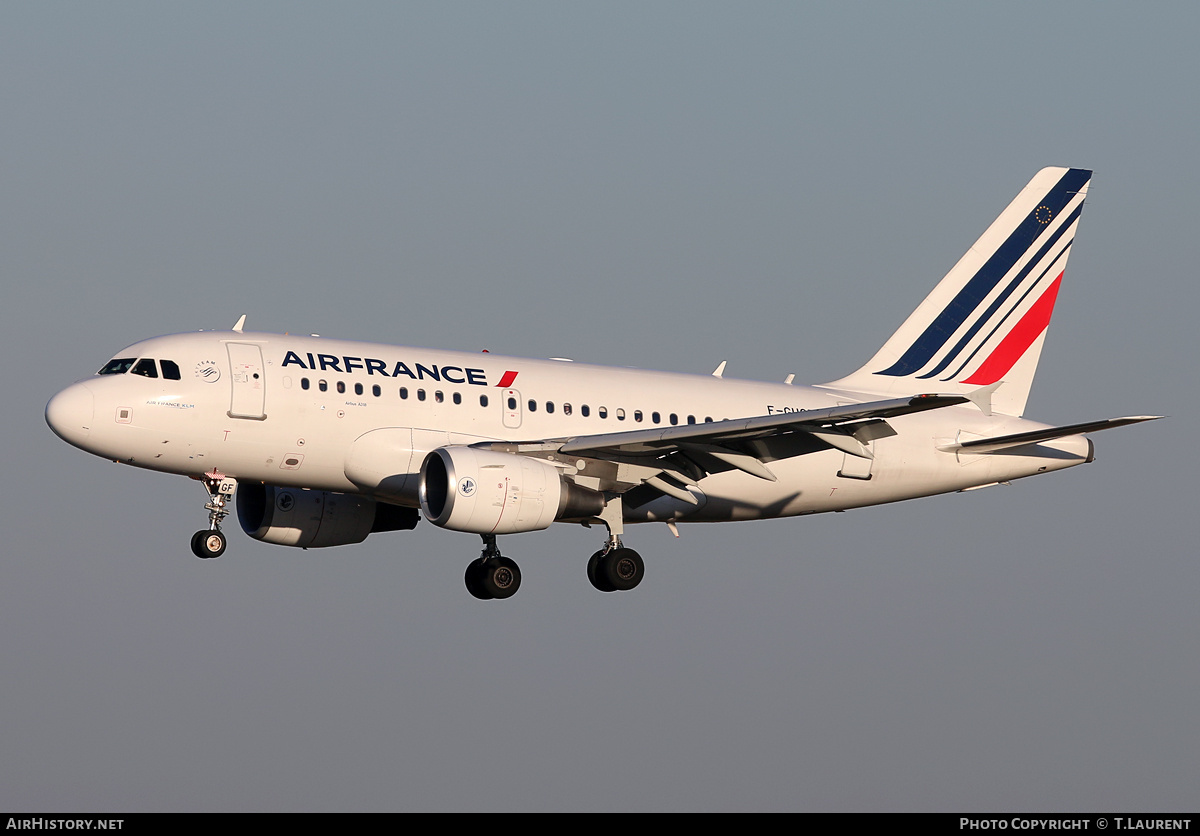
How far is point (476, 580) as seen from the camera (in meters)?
41.6

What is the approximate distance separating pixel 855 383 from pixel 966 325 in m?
3.64

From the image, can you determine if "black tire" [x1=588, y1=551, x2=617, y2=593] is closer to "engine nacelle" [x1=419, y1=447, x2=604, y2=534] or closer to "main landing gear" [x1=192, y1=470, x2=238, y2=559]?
"engine nacelle" [x1=419, y1=447, x2=604, y2=534]

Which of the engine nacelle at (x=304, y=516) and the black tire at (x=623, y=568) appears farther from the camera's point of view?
the engine nacelle at (x=304, y=516)

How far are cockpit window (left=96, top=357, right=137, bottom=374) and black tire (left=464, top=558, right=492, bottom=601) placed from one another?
9496mm

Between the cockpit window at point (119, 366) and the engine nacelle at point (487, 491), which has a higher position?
the cockpit window at point (119, 366)

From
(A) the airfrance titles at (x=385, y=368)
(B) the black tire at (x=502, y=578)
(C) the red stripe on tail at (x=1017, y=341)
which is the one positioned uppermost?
(C) the red stripe on tail at (x=1017, y=341)

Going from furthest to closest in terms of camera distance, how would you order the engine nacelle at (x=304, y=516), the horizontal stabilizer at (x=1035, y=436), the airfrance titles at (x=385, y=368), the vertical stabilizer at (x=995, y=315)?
the vertical stabilizer at (x=995, y=315) → the engine nacelle at (x=304, y=516) → the airfrance titles at (x=385, y=368) → the horizontal stabilizer at (x=1035, y=436)

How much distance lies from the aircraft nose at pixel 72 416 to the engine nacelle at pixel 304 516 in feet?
22.8

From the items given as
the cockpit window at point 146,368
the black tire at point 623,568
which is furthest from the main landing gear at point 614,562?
the cockpit window at point 146,368

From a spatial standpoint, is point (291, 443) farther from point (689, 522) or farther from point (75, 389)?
point (689, 522)

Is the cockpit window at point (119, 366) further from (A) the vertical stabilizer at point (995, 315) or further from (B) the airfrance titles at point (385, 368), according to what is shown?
(A) the vertical stabilizer at point (995, 315)

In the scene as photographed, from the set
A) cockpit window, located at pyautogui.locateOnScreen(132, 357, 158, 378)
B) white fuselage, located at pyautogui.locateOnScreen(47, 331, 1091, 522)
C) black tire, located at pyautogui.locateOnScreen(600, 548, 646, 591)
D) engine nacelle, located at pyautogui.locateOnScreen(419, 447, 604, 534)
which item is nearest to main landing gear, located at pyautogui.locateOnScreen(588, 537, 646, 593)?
black tire, located at pyautogui.locateOnScreen(600, 548, 646, 591)

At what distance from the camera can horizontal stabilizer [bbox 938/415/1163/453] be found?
3588cm

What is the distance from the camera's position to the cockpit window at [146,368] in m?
37.4
